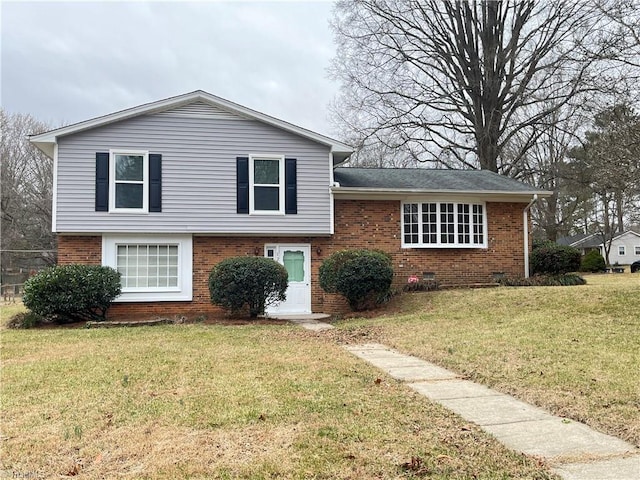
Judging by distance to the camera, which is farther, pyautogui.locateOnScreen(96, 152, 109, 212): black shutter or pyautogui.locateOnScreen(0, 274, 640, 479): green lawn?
pyautogui.locateOnScreen(96, 152, 109, 212): black shutter

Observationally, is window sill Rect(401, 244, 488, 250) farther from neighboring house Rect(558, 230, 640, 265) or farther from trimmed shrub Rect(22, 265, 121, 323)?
neighboring house Rect(558, 230, 640, 265)

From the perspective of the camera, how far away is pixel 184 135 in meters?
14.3

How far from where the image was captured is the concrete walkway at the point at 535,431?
3.41 meters

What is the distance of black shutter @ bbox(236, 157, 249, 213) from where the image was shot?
1432 cm

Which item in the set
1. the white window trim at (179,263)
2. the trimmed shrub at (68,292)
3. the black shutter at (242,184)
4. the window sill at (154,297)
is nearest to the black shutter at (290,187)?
the black shutter at (242,184)

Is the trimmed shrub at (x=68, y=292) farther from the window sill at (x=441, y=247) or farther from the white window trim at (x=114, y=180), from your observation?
the window sill at (x=441, y=247)

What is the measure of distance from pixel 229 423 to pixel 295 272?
10.7 m

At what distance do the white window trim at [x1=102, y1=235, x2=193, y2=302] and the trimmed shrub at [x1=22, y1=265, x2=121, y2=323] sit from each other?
3.82 ft

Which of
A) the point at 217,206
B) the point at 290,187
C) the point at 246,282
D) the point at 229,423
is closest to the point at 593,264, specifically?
the point at 290,187

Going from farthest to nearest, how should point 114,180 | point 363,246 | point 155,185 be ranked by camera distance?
point 363,246 < point 155,185 < point 114,180

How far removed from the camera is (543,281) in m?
15.4

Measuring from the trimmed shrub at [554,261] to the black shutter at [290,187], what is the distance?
796cm

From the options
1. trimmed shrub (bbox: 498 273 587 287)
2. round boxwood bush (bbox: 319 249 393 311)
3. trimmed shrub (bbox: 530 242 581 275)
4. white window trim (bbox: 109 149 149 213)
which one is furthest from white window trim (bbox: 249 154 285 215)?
trimmed shrub (bbox: 530 242 581 275)

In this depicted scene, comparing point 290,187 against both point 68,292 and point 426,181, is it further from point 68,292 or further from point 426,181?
point 68,292
